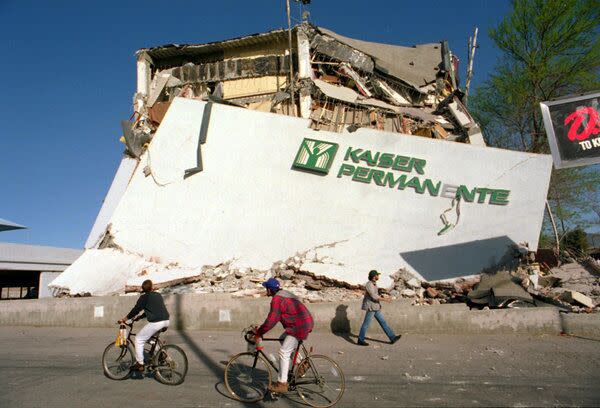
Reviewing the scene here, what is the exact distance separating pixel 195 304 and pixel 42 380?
4537 millimetres

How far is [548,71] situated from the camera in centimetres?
2220

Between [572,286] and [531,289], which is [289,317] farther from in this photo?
[572,286]

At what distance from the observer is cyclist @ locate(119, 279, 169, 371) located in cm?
613

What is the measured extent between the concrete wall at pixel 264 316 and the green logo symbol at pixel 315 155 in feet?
17.2

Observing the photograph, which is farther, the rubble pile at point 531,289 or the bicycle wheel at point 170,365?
the rubble pile at point 531,289

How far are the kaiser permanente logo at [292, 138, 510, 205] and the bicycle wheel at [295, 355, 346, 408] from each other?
354 inches

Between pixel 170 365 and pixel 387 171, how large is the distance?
31.0ft

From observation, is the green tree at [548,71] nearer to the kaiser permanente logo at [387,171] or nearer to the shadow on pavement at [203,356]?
the kaiser permanente logo at [387,171]

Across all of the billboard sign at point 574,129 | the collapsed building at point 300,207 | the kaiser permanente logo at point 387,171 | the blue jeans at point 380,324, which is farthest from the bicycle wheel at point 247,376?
the kaiser permanente logo at point 387,171

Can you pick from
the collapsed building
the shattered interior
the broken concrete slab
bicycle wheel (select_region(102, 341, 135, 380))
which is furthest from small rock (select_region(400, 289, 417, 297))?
the shattered interior

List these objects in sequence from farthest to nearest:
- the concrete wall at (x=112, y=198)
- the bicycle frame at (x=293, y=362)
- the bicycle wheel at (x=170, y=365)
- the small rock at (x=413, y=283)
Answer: the concrete wall at (x=112, y=198) < the small rock at (x=413, y=283) < the bicycle wheel at (x=170, y=365) < the bicycle frame at (x=293, y=362)

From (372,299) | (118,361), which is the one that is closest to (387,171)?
(372,299)

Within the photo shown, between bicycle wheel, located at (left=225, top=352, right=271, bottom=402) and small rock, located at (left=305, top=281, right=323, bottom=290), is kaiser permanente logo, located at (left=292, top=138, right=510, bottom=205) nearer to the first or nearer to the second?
small rock, located at (left=305, top=281, right=323, bottom=290)

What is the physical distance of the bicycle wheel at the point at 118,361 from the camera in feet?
21.0
